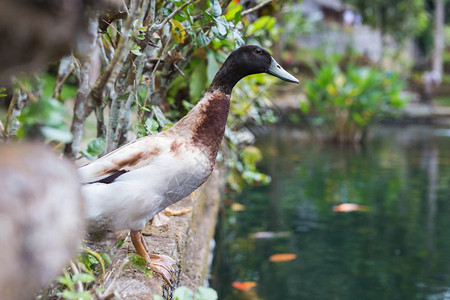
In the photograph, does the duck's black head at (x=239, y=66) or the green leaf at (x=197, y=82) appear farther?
the green leaf at (x=197, y=82)

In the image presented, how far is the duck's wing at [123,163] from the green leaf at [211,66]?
4.14 feet

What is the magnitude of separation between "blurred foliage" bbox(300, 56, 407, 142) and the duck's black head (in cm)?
739

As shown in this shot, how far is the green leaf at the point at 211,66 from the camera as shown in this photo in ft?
9.02

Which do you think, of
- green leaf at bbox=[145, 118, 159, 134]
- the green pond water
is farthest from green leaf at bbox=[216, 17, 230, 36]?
the green pond water

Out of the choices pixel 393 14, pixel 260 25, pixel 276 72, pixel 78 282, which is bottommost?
pixel 78 282

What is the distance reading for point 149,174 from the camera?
58.7 inches

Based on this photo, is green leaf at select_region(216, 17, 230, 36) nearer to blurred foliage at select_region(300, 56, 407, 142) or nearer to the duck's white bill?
the duck's white bill

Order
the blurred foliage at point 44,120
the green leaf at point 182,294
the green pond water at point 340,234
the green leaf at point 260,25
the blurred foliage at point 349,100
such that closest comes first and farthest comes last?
the blurred foliage at point 44,120
the green leaf at point 182,294
the green pond water at point 340,234
the green leaf at point 260,25
the blurred foliage at point 349,100

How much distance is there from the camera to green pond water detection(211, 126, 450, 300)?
2.95m

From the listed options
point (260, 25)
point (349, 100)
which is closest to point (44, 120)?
point (260, 25)

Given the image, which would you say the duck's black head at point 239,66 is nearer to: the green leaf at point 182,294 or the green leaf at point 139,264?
the green leaf at point 139,264

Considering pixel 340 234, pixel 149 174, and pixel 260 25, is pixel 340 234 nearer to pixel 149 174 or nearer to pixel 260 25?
pixel 260 25

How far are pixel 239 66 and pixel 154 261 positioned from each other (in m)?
0.64

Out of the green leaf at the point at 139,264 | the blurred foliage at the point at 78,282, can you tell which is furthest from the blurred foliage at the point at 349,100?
the blurred foliage at the point at 78,282
